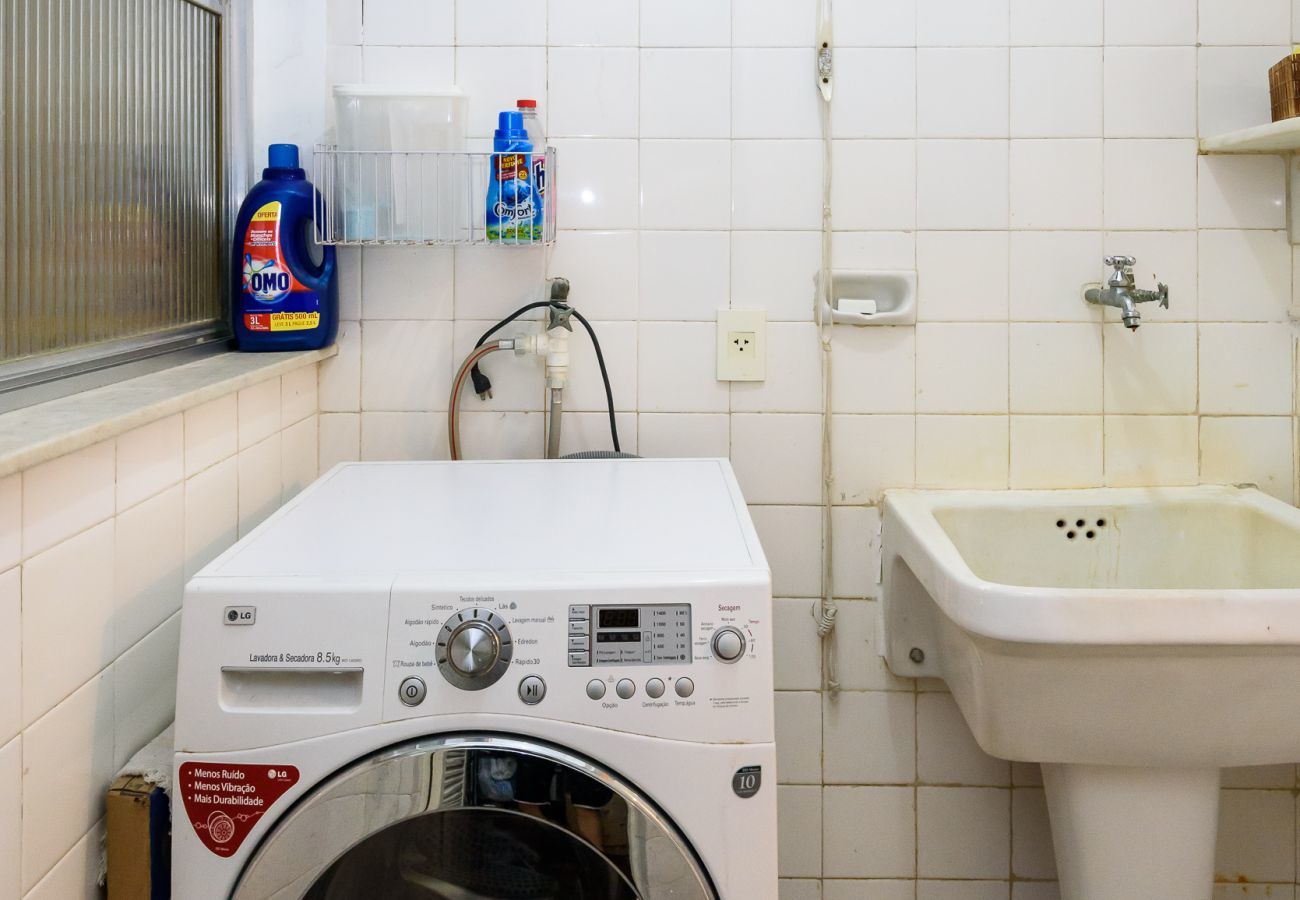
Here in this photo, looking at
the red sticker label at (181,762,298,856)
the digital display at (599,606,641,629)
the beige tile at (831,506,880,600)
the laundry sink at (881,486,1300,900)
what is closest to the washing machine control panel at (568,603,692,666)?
the digital display at (599,606,641,629)

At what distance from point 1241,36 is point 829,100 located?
646mm

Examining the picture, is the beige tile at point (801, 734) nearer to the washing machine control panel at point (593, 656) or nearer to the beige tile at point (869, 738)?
the beige tile at point (869, 738)

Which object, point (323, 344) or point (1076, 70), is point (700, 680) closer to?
point (323, 344)

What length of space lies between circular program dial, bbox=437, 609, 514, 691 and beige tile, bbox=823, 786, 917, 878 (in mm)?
900

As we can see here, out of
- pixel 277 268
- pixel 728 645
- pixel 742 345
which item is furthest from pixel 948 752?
pixel 277 268

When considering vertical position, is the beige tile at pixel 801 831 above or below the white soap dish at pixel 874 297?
below

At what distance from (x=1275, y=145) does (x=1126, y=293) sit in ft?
1.07

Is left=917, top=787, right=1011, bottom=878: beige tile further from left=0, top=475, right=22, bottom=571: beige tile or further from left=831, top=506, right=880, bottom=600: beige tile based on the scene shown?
left=0, top=475, right=22, bottom=571: beige tile

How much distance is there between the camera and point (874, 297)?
1.58m

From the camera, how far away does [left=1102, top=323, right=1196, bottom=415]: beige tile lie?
1.56m

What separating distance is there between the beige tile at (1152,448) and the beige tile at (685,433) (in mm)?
616

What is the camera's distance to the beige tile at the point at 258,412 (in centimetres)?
132

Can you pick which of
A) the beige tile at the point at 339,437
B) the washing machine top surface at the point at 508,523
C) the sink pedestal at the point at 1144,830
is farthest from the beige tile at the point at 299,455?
the sink pedestal at the point at 1144,830

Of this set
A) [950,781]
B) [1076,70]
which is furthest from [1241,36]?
[950,781]
